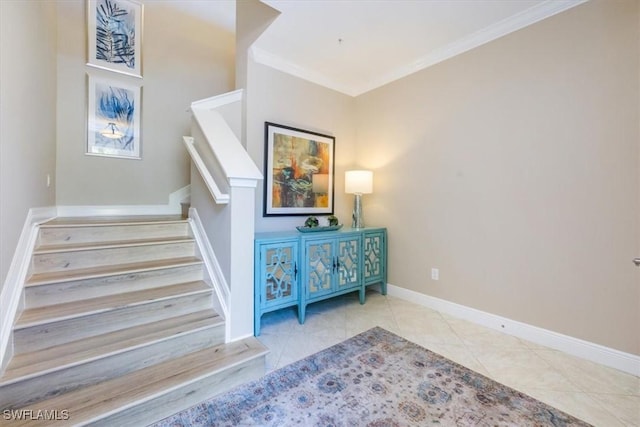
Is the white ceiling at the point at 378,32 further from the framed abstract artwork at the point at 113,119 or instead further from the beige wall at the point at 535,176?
the framed abstract artwork at the point at 113,119

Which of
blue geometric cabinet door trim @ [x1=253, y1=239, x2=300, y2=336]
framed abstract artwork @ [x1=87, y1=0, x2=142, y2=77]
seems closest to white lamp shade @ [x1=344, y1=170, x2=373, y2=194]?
blue geometric cabinet door trim @ [x1=253, y1=239, x2=300, y2=336]

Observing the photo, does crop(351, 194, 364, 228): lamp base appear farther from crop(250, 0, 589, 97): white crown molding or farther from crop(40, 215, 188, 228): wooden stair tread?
crop(40, 215, 188, 228): wooden stair tread

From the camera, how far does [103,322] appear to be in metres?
1.60

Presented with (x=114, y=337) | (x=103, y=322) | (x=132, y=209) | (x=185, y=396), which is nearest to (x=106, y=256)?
(x=103, y=322)

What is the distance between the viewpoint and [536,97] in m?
2.13

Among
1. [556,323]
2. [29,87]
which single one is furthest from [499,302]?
[29,87]

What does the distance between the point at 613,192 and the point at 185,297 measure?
2.96 meters

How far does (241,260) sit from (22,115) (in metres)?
1.59

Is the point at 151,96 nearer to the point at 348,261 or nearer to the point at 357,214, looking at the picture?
the point at 357,214

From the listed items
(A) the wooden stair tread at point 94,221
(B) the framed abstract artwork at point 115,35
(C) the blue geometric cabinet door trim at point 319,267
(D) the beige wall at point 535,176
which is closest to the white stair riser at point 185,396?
(C) the blue geometric cabinet door trim at point 319,267

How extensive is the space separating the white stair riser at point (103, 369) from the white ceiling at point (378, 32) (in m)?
2.54

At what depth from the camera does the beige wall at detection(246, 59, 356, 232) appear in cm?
282

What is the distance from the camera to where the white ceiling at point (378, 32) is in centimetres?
213

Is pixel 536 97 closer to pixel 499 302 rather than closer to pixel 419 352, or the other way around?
pixel 499 302
